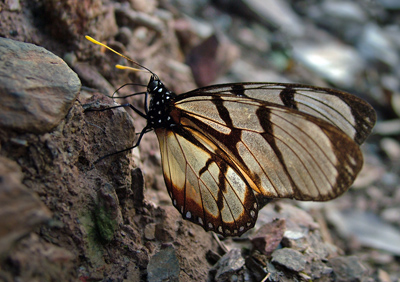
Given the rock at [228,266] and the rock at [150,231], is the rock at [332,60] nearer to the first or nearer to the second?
the rock at [228,266]

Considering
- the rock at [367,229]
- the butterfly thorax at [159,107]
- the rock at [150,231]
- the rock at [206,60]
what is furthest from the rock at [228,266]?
the rock at [206,60]

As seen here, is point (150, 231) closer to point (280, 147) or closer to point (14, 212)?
point (280, 147)

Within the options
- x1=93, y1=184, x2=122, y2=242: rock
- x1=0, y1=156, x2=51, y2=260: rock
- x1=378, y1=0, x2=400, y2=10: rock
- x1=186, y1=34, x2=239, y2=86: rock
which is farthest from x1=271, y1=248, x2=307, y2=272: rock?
x1=378, y1=0, x2=400, y2=10: rock

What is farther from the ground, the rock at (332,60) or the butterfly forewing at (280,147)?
the rock at (332,60)

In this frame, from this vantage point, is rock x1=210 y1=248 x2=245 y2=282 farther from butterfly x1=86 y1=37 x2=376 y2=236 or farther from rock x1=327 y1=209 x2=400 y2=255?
rock x1=327 y1=209 x2=400 y2=255

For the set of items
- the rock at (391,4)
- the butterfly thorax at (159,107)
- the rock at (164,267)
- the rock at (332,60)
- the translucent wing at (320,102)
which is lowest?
the rock at (164,267)

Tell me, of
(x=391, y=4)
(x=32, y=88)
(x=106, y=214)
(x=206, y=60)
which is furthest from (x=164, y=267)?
→ (x=391, y=4)
